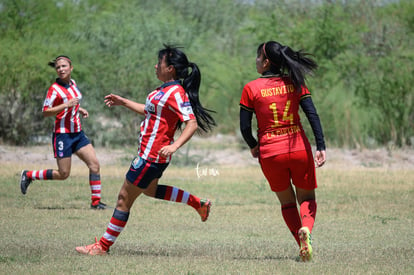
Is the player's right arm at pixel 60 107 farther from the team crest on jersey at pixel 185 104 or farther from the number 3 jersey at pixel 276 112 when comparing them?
the number 3 jersey at pixel 276 112

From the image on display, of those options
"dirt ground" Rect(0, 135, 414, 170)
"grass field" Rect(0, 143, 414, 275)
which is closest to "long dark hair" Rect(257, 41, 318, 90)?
"grass field" Rect(0, 143, 414, 275)

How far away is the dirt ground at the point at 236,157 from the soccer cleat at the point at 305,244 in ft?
37.8

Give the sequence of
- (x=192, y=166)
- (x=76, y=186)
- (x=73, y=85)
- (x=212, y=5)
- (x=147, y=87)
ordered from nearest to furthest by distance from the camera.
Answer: (x=73, y=85) → (x=76, y=186) → (x=192, y=166) → (x=147, y=87) → (x=212, y=5)

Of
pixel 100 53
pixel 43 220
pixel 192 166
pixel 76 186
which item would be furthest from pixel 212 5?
pixel 43 220

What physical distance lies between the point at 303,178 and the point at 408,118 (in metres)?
15.1

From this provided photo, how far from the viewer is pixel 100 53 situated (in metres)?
23.0

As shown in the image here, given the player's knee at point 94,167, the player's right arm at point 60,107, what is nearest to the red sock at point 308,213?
the player's right arm at point 60,107

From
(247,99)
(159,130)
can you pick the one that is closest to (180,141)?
(159,130)

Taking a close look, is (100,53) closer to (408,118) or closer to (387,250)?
(408,118)

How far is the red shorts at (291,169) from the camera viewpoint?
7.30m

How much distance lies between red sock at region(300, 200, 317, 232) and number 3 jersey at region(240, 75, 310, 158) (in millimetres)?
563

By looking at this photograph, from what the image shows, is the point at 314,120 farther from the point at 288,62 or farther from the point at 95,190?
the point at 95,190

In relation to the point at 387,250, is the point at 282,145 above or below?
above

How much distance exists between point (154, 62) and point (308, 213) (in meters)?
15.3
